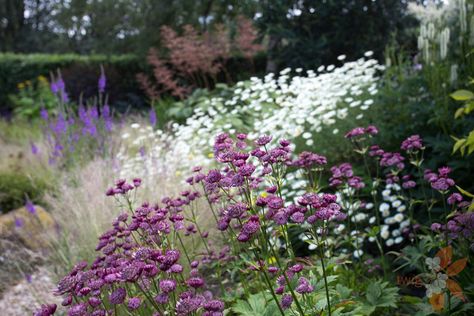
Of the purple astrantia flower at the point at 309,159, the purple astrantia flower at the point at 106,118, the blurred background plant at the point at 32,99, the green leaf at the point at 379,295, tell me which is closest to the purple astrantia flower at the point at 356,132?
the purple astrantia flower at the point at 309,159

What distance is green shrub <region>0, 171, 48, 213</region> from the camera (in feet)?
17.9

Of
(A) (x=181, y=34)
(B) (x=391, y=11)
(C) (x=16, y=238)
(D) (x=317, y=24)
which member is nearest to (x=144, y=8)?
(A) (x=181, y=34)

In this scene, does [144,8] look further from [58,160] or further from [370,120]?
[370,120]

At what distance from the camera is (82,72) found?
38.3 feet

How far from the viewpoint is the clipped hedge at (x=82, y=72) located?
11500mm

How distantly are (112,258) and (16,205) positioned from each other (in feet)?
13.4

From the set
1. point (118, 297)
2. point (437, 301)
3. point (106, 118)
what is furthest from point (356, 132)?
point (106, 118)

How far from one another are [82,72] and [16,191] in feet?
22.3

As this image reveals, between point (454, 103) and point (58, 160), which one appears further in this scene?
point (58, 160)

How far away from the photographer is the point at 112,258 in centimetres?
195

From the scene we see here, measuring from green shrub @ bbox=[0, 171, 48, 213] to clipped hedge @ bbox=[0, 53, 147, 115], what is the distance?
586 cm

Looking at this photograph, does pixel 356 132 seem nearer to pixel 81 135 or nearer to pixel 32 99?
pixel 81 135

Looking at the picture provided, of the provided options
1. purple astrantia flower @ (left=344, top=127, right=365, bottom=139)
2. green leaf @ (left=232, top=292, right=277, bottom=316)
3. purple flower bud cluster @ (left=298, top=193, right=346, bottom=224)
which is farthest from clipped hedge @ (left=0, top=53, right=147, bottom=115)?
purple flower bud cluster @ (left=298, top=193, right=346, bottom=224)

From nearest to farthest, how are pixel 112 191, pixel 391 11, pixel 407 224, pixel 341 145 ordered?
1. pixel 112 191
2. pixel 407 224
3. pixel 341 145
4. pixel 391 11
